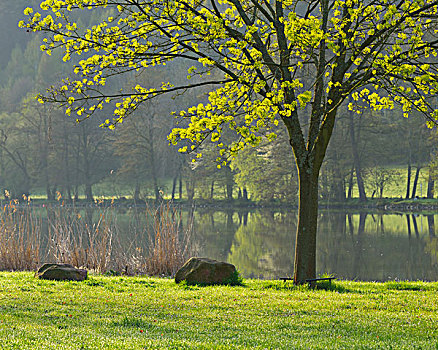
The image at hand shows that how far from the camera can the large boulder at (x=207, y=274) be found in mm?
11852

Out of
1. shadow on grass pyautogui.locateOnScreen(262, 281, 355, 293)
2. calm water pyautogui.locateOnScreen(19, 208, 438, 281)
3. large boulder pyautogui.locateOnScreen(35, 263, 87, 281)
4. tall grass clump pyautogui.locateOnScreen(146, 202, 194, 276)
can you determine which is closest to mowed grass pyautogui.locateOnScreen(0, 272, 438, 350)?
shadow on grass pyautogui.locateOnScreen(262, 281, 355, 293)

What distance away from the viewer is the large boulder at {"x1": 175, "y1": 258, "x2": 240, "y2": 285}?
11.9 meters

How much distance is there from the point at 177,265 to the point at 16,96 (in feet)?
204

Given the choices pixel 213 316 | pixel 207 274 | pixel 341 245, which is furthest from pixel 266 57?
pixel 341 245

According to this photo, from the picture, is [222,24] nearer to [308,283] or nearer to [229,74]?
[229,74]

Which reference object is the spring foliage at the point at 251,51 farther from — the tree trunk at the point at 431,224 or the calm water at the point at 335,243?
the tree trunk at the point at 431,224

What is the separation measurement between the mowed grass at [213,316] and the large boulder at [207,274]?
1.48 ft

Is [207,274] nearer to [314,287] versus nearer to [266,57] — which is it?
[314,287]

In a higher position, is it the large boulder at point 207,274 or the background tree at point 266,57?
the background tree at point 266,57

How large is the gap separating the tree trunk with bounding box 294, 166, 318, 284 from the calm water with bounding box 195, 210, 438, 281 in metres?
5.69

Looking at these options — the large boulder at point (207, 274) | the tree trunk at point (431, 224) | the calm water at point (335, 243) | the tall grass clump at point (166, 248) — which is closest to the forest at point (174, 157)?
the calm water at point (335, 243)

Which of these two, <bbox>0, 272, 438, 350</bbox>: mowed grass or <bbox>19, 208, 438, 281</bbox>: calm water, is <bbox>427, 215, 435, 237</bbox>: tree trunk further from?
<bbox>0, 272, 438, 350</bbox>: mowed grass

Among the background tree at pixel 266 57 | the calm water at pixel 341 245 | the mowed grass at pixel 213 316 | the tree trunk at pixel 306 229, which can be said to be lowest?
the calm water at pixel 341 245

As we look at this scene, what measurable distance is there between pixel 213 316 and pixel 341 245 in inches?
648
